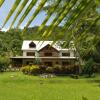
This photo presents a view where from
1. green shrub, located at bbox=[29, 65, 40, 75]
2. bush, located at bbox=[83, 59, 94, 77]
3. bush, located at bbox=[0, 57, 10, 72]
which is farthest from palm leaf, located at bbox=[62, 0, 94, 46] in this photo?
bush, located at bbox=[0, 57, 10, 72]

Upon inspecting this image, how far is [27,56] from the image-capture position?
59219 millimetres

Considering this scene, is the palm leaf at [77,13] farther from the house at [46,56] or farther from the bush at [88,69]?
A: the house at [46,56]

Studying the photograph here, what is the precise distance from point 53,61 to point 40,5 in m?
57.1

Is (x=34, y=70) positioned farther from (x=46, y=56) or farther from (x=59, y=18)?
(x=59, y=18)

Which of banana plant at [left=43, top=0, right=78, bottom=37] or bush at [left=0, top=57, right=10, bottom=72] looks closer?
banana plant at [left=43, top=0, right=78, bottom=37]

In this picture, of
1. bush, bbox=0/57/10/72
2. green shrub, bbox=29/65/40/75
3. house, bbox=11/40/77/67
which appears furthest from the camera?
house, bbox=11/40/77/67

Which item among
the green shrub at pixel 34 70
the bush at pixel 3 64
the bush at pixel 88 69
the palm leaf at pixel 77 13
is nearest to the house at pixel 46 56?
the bush at pixel 3 64

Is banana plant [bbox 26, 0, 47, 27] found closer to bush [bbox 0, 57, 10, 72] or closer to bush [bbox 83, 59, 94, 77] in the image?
bush [bbox 83, 59, 94, 77]

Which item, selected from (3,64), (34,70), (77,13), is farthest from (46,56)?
(77,13)

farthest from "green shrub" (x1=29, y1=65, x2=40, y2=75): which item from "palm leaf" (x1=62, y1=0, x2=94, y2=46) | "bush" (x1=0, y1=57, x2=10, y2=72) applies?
"palm leaf" (x1=62, y1=0, x2=94, y2=46)

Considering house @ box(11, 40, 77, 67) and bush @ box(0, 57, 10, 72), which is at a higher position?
house @ box(11, 40, 77, 67)

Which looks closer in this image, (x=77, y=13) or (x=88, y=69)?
(x=77, y=13)

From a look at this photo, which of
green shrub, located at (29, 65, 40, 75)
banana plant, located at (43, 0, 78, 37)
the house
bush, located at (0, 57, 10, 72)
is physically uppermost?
the house

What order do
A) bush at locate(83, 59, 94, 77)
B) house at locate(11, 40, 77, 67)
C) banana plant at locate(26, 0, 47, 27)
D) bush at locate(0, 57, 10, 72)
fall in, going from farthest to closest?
house at locate(11, 40, 77, 67)
bush at locate(0, 57, 10, 72)
bush at locate(83, 59, 94, 77)
banana plant at locate(26, 0, 47, 27)
